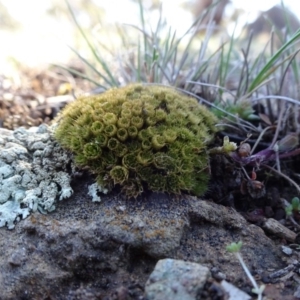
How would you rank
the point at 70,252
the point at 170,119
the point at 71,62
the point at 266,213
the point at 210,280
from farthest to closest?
the point at 71,62 → the point at 266,213 → the point at 170,119 → the point at 70,252 → the point at 210,280

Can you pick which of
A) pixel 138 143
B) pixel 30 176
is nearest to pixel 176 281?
pixel 138 143

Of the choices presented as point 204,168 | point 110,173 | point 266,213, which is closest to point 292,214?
point 266,213

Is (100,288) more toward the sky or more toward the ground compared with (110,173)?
more toward the ground

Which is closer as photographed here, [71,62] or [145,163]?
[145,163]

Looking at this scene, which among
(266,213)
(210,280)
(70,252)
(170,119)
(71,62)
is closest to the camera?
(210,280)

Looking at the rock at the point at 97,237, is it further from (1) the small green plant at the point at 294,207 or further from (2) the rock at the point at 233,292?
(1) the small green plant at the point at 294,207

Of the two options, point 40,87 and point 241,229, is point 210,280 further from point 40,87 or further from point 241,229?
point 40,87

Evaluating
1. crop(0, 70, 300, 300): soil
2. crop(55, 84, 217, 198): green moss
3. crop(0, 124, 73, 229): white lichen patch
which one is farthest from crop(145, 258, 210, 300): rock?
crop(0, 124, 73, 229): white lichen patch
